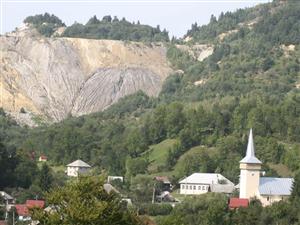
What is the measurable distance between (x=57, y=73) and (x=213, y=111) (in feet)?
201

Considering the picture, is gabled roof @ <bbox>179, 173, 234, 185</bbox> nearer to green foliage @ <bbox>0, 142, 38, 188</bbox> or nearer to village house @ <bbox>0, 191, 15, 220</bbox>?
green foliage @ <bbox>0, 142, 38, 188</bbox>

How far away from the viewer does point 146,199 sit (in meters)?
96.9

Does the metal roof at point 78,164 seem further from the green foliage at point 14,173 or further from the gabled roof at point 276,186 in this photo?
the gabled roof at point 276,186

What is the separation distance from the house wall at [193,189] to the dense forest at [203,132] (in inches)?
158

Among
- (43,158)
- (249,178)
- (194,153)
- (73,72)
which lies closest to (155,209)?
(249,178)

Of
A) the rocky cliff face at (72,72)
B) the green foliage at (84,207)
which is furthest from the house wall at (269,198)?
the rocky cliff face at (72,72)

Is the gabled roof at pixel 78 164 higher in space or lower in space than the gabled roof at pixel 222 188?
higher

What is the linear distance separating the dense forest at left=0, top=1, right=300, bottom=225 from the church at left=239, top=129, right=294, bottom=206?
335 centimetres

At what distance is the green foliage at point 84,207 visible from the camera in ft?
135

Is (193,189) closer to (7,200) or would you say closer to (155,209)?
(155,209)

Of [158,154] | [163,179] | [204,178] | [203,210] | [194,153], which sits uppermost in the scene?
[194,153]

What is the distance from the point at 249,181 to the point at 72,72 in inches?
3555

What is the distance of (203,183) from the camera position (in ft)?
341

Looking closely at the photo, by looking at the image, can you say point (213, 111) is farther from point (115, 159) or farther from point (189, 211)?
point (189, 211)
